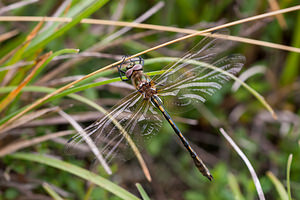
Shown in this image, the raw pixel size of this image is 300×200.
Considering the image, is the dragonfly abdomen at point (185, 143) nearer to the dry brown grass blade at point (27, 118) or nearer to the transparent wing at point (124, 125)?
Answer: the transparent wing at point (124, 125)

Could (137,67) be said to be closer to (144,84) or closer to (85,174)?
(144,84)

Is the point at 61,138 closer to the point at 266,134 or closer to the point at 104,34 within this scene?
the point at 104,34


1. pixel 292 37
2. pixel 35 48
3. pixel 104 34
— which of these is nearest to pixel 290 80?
pixel 292 37

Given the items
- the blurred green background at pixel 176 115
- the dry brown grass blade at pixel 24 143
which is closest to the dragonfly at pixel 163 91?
the blurred green background at pixel 176 115

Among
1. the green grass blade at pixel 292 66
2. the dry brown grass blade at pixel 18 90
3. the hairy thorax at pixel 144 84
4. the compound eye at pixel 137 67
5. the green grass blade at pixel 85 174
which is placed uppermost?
the dry brown grass blade at pixel 18 90

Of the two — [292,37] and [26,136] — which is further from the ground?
[26,136]

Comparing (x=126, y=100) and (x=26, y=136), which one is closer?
(x=126, y=100)

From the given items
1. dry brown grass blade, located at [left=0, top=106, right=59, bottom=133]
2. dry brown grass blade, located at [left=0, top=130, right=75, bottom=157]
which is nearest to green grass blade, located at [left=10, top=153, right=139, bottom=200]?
dry brown grass blade, located at [left=0, top=130, right=75, bottom=157]
